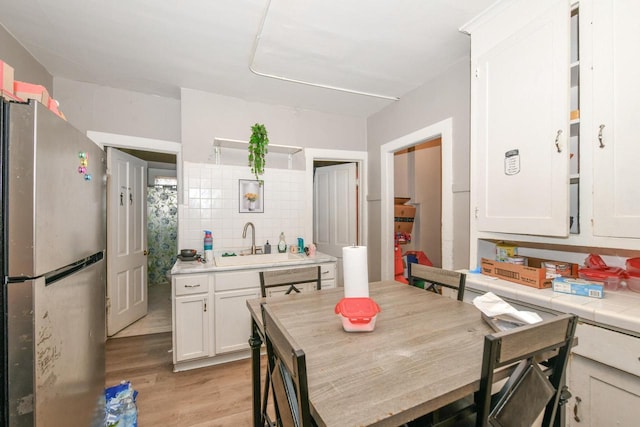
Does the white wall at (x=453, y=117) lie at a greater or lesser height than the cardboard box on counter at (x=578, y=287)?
greater

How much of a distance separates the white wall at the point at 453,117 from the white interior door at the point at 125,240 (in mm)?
2953

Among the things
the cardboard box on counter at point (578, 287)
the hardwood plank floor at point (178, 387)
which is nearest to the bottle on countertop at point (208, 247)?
the hardwood plank floor at point (178, 387)

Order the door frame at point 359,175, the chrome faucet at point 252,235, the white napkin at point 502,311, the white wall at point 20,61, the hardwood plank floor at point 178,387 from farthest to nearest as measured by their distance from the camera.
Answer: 1. the door frame at point 359,175
2. the chrome faucet at point 252,235
3. the white wall at point 20,61
4. the hardwood plank floor at point 178,387
5. the white napkin at point 502,311

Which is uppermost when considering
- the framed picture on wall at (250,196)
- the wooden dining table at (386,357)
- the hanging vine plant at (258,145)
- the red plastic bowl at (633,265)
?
the hanging vine plant at (258,145)

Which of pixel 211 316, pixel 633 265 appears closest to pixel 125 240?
pixel 211 316

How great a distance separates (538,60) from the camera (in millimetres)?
1519

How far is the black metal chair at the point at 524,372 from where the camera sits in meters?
0.74

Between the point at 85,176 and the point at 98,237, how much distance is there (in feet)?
1.24

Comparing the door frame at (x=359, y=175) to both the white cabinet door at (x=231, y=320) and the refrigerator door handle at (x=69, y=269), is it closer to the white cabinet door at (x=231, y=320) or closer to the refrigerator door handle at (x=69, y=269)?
the white cabinet door at (x=231, y=320)

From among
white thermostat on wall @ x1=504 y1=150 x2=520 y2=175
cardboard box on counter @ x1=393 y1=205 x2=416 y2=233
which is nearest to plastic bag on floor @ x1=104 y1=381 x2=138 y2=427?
white thermostat on wall @ x1=504 y1=150 x2=520 y2=175

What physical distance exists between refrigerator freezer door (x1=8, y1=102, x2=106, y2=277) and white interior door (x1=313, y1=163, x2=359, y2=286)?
2941 mm

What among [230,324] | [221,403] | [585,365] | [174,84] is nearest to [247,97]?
[174,84]

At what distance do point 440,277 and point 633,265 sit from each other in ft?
3.16

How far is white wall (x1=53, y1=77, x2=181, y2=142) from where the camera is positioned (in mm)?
2676
